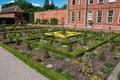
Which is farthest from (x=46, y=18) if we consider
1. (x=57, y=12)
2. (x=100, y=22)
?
(x=100, y=22)

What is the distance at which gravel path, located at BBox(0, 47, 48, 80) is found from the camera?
5461 millimetres

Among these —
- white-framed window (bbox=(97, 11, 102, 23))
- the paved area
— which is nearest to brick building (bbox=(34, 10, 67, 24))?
white-framed window (bbox=(97, 11, 102, 23))

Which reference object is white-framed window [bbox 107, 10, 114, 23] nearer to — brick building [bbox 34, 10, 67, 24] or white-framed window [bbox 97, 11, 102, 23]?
white-framed window [bbox 97, 11, 102, 23]

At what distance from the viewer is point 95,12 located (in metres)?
23.8

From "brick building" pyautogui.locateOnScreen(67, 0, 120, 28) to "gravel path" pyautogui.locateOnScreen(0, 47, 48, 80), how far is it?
1859cm

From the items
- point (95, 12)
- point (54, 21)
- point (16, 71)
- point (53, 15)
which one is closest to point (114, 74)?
point (16, 71)

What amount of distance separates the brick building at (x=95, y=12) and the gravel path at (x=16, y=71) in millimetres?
18585

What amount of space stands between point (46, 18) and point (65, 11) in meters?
7.53

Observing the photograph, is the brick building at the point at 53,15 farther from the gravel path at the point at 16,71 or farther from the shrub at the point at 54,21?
the gravel path at the point at 16,71

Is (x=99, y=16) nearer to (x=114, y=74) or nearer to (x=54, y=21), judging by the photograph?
(x=54, y=21)

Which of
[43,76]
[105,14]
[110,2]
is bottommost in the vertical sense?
[43,76]

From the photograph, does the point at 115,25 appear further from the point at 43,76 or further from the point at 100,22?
the point at 43,76

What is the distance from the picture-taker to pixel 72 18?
28.0m

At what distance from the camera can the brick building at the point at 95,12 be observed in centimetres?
2137
